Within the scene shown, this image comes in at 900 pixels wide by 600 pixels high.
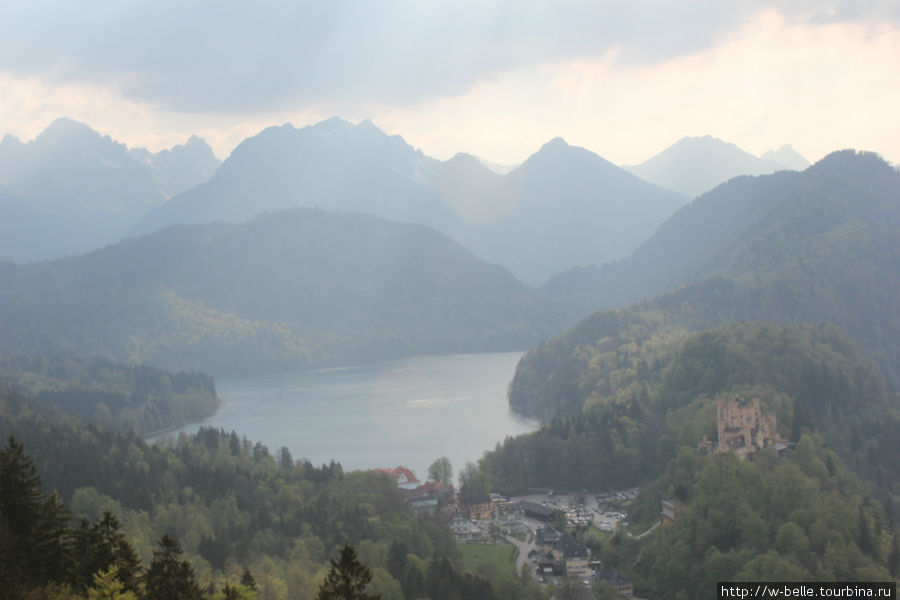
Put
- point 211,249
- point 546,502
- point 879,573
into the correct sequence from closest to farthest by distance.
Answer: point 879,573 < point 546,502 < point 211,249

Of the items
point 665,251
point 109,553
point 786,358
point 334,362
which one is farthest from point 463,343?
point 109,553

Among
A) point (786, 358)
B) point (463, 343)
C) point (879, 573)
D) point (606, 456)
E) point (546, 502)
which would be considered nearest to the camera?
point (879, 573)

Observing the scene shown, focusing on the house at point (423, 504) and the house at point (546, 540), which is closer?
the house at point (546, 540)

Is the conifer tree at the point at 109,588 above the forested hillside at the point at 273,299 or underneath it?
underneath

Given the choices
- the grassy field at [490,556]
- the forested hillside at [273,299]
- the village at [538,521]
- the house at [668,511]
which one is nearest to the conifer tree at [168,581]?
the village at [538,521]

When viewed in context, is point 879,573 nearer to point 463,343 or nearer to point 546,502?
point 546,502

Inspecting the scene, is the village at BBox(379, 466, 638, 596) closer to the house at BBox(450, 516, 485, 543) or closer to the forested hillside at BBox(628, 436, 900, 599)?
the house at BBox(450, 516, 485, 543)

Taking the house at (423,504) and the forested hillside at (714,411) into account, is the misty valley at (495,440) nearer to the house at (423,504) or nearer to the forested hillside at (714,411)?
the forested hillside at (714,411)
